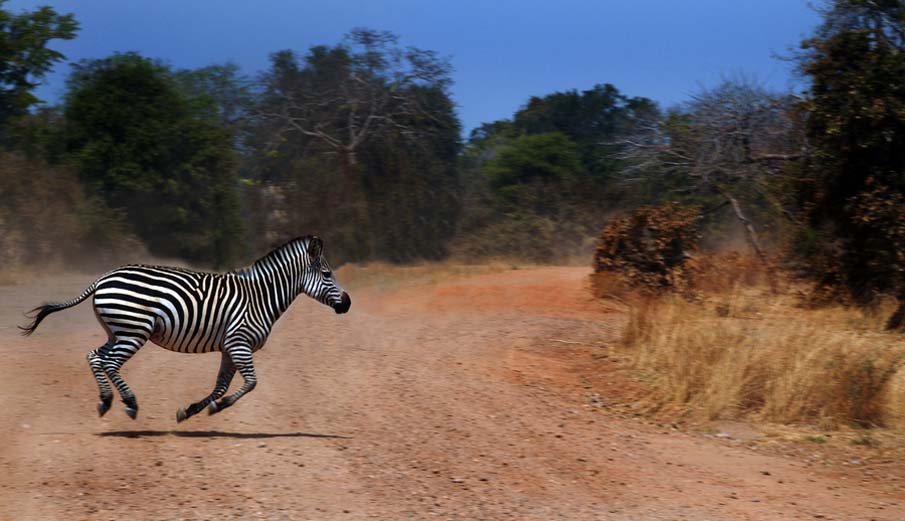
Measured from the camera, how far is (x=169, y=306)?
8820 mm

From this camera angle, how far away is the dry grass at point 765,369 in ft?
34.9

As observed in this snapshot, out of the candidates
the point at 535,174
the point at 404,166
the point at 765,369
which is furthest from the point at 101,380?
the point at 535,174

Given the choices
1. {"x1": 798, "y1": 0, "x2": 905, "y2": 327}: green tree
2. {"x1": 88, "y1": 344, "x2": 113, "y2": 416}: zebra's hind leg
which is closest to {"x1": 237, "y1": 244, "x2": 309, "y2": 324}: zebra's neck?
{"x1": 88, "y1": 344, "x2": 113, "y2": 416}: zebra's hind leg

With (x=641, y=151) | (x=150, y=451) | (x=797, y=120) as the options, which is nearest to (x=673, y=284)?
(x=797, y=120)

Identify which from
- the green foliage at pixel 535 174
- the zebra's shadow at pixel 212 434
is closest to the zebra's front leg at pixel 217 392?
the zebra's shadow at pixel 212 434

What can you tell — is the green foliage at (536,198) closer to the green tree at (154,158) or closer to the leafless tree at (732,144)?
the leafless tree at (732,144)

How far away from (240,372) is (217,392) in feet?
1.06

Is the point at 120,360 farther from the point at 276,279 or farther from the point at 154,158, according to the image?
the point at 154,158

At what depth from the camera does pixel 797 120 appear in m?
17.2

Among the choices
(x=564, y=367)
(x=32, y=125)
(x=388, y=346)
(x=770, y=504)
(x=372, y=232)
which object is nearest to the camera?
(x=770, y=504)

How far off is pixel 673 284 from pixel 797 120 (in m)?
3.37

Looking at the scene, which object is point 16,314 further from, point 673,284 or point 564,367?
point 673,284

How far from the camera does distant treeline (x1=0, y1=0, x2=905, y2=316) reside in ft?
51.7

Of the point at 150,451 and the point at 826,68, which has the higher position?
the point at 826,68
